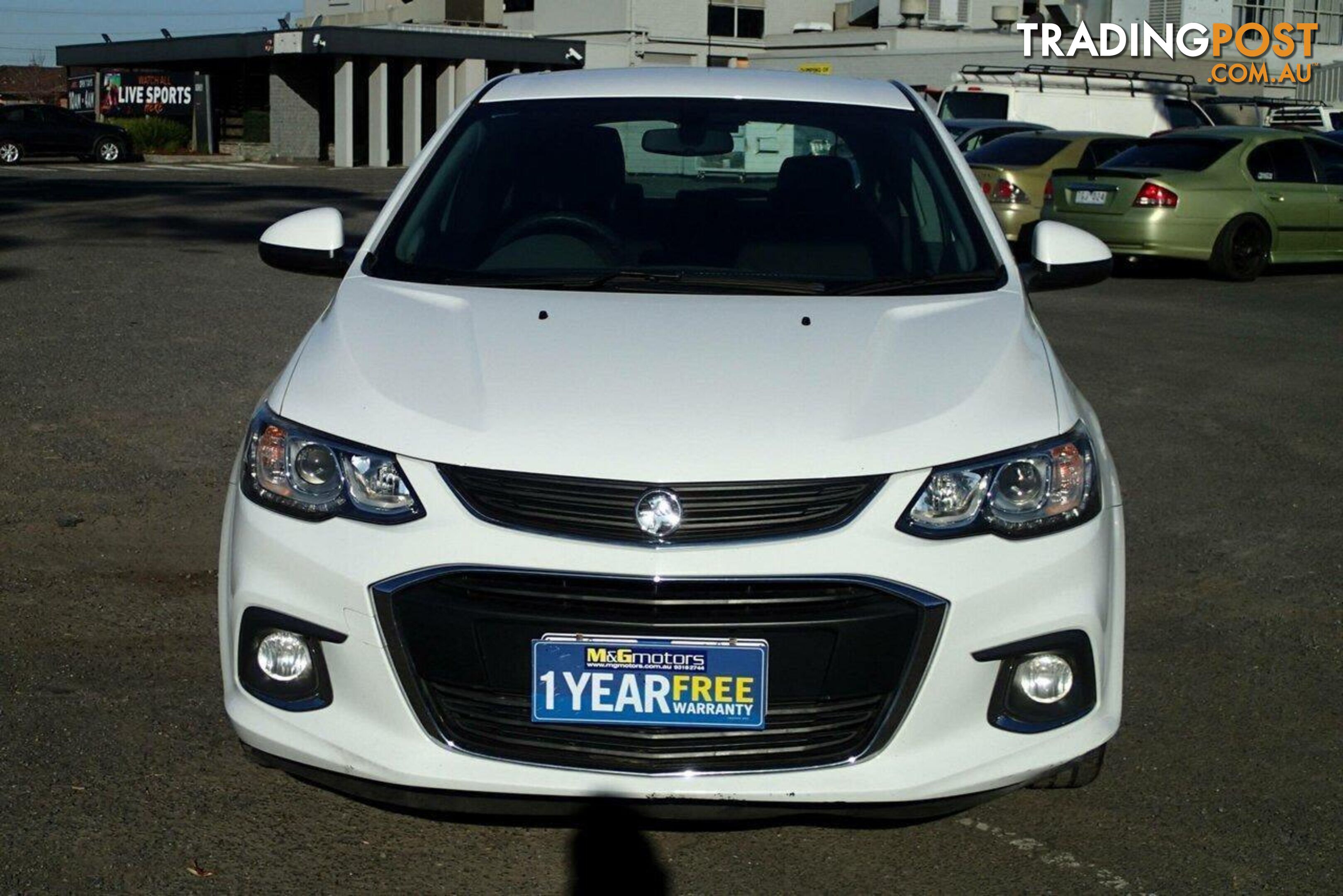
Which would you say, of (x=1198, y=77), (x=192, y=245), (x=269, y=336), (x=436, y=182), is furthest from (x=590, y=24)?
(x=436, y=182)

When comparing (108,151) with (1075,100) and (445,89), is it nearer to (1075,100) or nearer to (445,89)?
(445,89)

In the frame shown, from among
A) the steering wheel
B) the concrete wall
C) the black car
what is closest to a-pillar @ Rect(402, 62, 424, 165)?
the concrete wall

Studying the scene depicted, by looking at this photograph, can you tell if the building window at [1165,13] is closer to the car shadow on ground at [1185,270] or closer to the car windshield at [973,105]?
the car windshield at [973,105]

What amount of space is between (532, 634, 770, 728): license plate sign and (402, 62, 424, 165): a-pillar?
4328 centimetres

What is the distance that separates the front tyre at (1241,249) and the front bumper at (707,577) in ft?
44.0

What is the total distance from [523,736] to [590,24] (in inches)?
1957

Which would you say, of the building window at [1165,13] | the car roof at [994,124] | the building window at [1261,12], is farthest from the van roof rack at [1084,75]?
the building window at [1261,12]

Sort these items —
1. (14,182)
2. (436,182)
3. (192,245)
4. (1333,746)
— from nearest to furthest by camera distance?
1. (1333,746)
2. (436,182)
3. (192,245)
4. (14,182)

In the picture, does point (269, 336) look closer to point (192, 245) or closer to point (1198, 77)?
point (192, 245)

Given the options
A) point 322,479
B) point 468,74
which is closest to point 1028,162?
point 322,479

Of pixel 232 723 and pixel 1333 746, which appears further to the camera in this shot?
pixel 1333 746

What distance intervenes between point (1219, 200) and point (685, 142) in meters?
12.0

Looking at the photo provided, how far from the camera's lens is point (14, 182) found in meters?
26.4

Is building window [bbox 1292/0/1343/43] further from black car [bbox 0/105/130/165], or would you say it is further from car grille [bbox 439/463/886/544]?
car grille [bbox 439/463/886/544]
